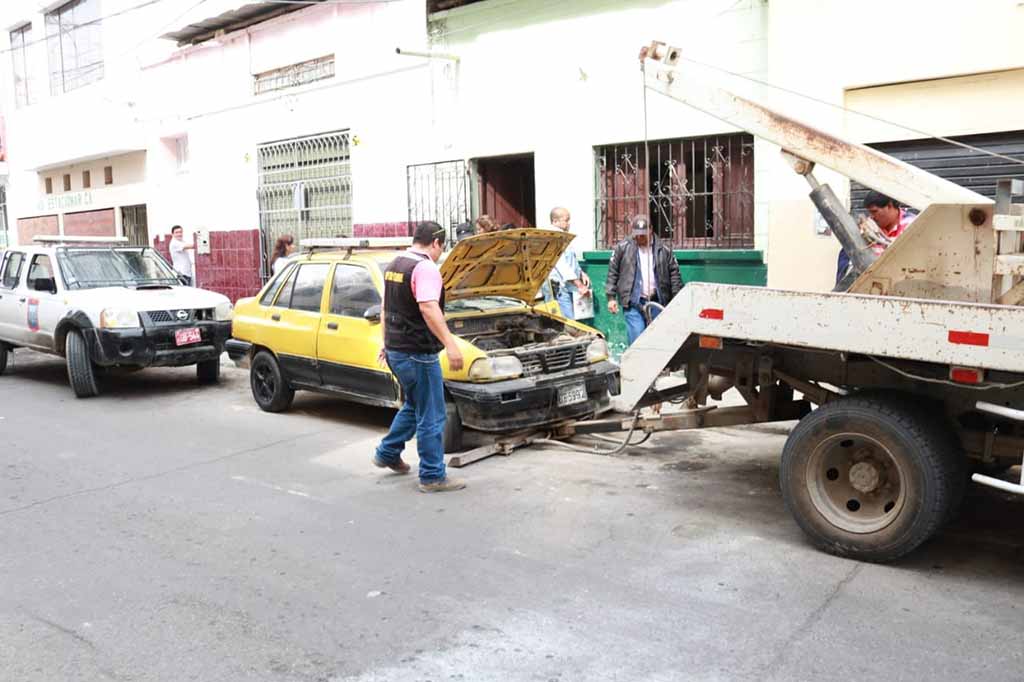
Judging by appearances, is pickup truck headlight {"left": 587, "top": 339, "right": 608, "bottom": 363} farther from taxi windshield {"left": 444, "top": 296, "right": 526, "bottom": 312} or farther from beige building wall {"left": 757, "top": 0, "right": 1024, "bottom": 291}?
beige building wall {"left": 757, "top": 0, "right": 1024, "bottom": 291}

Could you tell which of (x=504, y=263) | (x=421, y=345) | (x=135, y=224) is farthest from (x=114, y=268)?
(x=135, y=224)

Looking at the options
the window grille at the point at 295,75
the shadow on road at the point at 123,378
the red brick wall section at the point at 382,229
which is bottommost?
the shadow on road at the point at 123,378

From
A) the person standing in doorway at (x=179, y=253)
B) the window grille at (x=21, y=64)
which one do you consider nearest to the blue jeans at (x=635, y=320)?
the person standing in doorway at (x=179, y=253)

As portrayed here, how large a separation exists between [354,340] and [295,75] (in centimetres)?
887

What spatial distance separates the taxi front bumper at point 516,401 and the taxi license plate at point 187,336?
14.3ft

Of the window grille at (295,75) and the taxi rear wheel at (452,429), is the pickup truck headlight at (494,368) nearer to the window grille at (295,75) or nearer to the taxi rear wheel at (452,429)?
the taxi rear wheel at (452,429)

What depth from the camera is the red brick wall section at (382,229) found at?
13.3 m

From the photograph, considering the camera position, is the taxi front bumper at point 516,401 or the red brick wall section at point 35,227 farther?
the red brick wall section at point 35,227

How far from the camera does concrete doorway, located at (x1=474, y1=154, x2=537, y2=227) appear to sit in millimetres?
12508

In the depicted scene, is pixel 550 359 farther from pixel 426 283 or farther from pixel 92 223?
pixel 92 223

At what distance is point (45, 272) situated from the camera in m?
10.9

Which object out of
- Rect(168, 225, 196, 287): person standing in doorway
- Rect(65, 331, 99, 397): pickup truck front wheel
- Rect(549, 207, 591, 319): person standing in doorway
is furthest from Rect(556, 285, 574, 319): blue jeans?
Rect(168, 225, 196, 287): person standing in doorway

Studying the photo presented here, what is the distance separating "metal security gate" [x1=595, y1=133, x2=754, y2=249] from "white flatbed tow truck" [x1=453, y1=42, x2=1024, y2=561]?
482 centimetres

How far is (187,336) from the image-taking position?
10.0 meters
